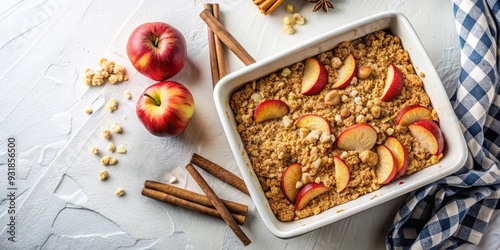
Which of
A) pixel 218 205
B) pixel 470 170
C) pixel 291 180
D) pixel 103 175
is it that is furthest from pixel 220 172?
pixel 470 170

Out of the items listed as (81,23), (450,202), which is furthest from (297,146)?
(81,23)

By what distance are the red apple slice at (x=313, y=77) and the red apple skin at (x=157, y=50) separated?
1.17 feet

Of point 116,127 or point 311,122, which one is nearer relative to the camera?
point 311,122

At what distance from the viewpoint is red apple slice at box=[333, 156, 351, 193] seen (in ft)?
4.14

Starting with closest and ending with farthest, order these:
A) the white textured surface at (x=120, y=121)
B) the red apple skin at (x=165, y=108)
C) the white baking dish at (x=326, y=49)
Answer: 1. the white baking dish at (x=326, y=49)
2. the red apple skin at (x=165, y=108)
3. the white textured surface at (x=120, y=121)

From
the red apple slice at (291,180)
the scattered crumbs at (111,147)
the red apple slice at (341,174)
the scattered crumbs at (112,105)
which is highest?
the scattered crumbs at (112,105)

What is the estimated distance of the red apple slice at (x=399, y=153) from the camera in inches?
49.0

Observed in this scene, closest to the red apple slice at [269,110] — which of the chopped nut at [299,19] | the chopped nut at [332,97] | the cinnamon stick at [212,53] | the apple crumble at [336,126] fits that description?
the apple crumble at [336,126]

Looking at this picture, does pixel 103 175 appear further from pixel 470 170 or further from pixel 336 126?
pixel 470 170

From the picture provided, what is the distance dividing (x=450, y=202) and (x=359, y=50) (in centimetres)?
50

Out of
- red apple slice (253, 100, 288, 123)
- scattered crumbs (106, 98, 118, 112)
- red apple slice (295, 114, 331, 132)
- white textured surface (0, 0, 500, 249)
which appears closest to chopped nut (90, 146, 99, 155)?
white textured surface (0, 0, 500, 249)

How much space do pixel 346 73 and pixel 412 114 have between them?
20 cm

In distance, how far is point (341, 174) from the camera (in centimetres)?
127

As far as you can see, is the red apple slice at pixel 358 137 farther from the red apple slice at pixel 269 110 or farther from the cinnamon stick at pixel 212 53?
the cinnamon stick at pixel 212 53
